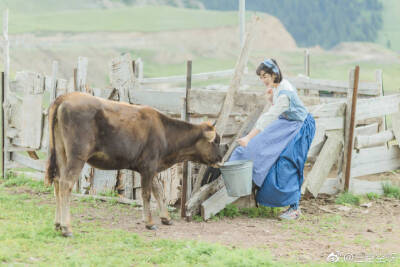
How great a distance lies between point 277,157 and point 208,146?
0.95m

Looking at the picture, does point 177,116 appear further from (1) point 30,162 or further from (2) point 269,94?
(1) point 30,162

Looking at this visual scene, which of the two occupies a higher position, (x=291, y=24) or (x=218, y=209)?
(x=291, y=24)

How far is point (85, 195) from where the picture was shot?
884 centimetres

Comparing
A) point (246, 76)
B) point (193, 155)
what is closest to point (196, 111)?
point (193, 155)

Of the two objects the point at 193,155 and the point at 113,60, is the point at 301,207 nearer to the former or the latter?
the point at 193,155

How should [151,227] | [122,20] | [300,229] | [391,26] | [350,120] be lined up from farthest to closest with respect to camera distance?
[122,20] → [391,26] → [350,120] → [300,229] → [151,227]

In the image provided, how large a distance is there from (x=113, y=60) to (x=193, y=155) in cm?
227

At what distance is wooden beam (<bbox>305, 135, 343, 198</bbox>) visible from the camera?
27.1 feet

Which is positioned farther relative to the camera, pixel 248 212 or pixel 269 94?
pixel 248 212

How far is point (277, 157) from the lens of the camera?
23.9 feet

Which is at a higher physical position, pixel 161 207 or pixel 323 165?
pixel 323 165

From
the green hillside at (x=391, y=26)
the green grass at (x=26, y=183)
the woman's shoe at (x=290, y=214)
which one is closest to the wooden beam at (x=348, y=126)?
the woman's shoe at (x=290, y=214)

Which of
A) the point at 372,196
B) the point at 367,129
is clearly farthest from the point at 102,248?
the point at 367,129

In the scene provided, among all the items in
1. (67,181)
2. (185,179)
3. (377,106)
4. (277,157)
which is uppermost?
(377,106)
